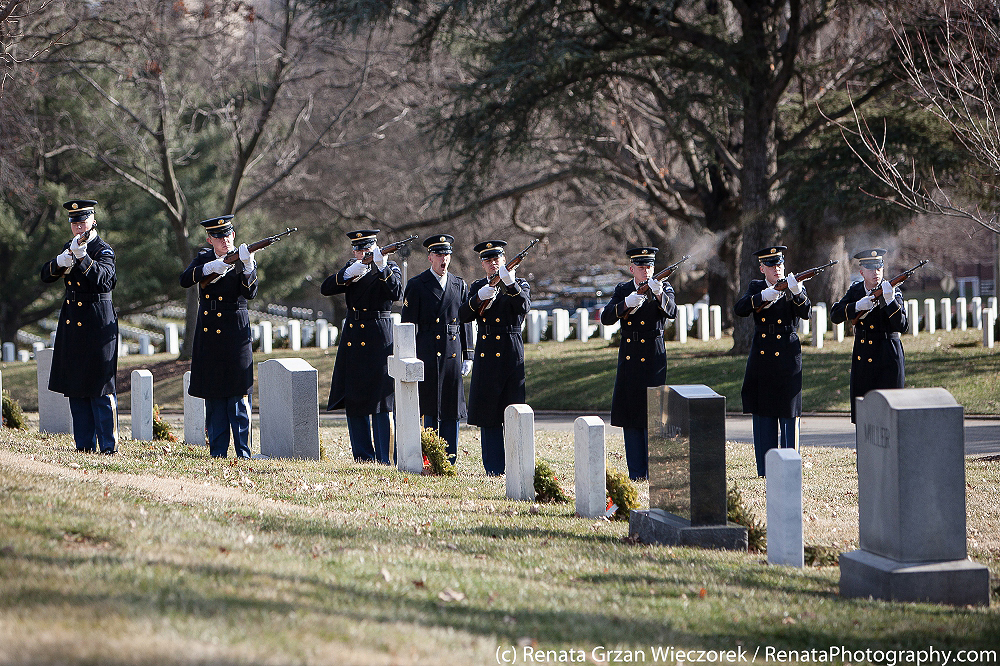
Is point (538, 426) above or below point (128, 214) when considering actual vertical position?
below

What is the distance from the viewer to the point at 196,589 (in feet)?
14.2

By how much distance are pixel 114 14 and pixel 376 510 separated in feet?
50.6

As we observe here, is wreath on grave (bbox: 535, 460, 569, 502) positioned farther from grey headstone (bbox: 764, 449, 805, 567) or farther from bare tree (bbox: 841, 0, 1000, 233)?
bare tree (bbox: 841, 0, 1000, 233)

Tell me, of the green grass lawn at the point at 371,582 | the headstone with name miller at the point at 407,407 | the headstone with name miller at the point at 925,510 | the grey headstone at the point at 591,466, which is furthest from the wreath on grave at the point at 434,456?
the headstone with name miller at the point at 925,510

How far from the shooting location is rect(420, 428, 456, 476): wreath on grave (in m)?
9.05

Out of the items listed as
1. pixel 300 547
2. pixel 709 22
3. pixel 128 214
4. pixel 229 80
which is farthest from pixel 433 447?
pixel 128 214

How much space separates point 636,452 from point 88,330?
509 centimetres

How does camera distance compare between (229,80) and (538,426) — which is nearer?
(538,426)

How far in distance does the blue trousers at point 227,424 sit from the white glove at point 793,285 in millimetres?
5085

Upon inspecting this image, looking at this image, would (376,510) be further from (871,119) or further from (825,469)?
(871,119)

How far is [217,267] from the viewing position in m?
8.72

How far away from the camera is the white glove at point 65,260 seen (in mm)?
8641

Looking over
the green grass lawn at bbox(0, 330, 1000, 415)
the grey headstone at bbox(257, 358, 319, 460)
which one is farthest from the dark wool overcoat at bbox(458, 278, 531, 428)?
the green grass lawn at bbox(0, 330, 1000, 415)

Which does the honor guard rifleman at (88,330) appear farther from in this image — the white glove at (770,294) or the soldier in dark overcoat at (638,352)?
the white glove at (770,294)
